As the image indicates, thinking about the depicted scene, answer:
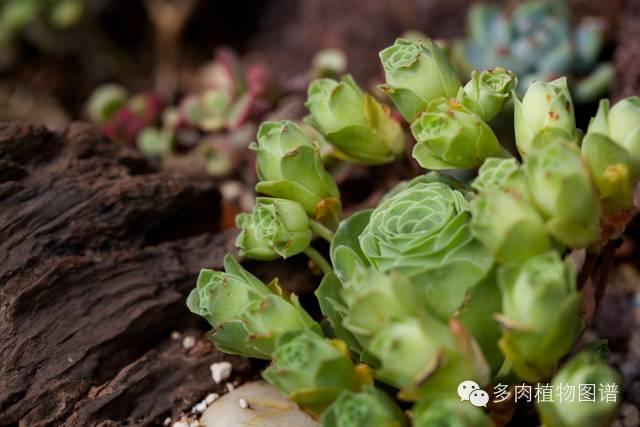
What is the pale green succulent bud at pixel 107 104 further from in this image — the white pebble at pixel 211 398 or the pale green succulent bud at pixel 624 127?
the pale green succulent bud at pixel 624 127

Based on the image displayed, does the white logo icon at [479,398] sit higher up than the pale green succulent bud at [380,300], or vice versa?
the pale green succulent bud at [380,300]

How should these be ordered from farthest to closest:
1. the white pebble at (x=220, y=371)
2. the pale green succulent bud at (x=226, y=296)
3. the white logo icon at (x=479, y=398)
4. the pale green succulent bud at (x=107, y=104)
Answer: the pale green succulent bud at (x=107, y=104) < the white pebble at (x=220, y=371) < the pale green succulent bud at (x=226, y=296) < the white logo icon at (x=479, y=398)

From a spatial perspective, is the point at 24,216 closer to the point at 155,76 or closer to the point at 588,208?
the point at 588,208

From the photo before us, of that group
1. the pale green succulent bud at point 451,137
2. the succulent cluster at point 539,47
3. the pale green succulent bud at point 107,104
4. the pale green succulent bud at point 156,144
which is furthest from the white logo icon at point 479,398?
the pale green succulent bud at point 107,104

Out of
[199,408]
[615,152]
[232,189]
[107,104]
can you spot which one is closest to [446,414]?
[615,152]

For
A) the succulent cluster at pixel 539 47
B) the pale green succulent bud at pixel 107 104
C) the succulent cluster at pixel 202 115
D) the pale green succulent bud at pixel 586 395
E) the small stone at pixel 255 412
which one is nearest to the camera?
the pale green succulent bud at pixel 586 395

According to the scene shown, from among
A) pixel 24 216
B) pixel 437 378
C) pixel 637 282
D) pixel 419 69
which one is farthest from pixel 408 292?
pixel 637 282
